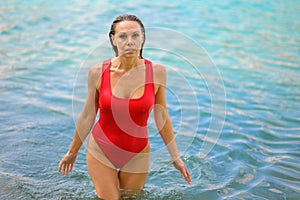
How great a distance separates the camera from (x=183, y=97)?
784cm

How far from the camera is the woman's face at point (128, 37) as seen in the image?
3.80 metres

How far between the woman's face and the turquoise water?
4.95 feet

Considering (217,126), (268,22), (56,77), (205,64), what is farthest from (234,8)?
(217,126)

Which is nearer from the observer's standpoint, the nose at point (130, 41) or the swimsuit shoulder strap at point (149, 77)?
the nose at point (130, 41)

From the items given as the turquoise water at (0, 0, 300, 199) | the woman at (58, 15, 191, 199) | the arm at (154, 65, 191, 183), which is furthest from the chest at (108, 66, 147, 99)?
the turquoise water at (0, 0, 300, 199)

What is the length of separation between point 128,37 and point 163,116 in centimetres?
77

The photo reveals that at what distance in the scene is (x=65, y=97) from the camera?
7.57m

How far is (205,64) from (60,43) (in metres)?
3.22

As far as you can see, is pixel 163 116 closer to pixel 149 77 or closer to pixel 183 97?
pixel 149 77

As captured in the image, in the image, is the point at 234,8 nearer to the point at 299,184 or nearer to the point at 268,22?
the point at 268,22

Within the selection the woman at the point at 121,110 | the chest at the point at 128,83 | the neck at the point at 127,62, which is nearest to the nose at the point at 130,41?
the woman at the point at 121,110

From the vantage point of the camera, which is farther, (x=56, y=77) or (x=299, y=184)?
(x=56, y=77)

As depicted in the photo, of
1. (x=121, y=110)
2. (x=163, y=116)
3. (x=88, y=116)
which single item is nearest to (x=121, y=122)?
(x=121, y=110)

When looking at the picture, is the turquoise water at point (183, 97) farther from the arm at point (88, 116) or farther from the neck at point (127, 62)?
the neck at point (127, 62)
